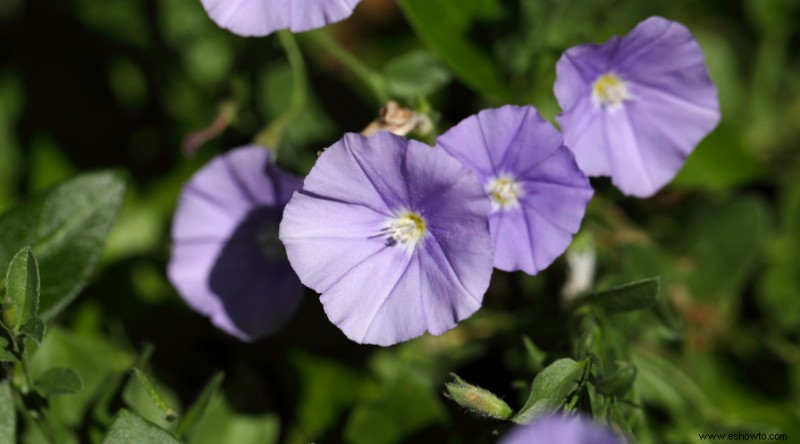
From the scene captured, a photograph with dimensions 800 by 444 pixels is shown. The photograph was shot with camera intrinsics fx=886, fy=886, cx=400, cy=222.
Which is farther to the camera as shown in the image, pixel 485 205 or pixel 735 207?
pixel 735 207

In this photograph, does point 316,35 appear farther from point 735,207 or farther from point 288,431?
point 735,207

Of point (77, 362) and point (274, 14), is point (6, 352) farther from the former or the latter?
point (274, 14)

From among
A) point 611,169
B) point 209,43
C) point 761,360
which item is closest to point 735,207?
point 761,360

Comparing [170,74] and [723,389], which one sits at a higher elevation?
[170,74]

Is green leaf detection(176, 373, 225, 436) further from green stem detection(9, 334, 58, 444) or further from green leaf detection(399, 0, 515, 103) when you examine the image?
green leaf detection(399, 0, 515, 103)

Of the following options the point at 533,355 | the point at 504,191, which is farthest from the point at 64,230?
the point at 533,355

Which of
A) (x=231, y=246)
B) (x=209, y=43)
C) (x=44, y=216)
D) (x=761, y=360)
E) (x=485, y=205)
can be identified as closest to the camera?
(x=485, y=205)

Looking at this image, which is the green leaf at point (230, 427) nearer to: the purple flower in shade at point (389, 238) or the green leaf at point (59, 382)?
the green leaf at point (59, 382)

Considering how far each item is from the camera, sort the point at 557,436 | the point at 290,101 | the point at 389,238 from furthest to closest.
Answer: the point at 290,101
the point at 389,238
the point at 557,436
